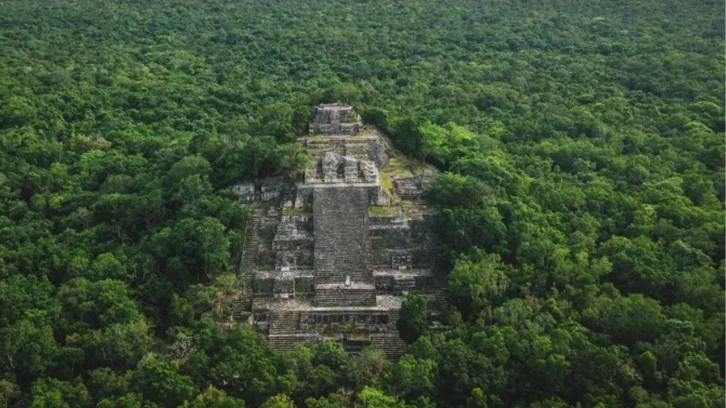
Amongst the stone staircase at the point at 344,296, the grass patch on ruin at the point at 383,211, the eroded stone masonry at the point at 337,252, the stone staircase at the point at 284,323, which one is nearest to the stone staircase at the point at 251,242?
the eroded stone masonry at the point at 337,252

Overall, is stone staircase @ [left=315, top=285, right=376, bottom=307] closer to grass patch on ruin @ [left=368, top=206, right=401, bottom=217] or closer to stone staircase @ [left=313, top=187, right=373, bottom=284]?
stone staircase @ [left=313, top=187, right=373, bottom=284]

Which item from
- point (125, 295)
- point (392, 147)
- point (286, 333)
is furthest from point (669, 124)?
point (125, 295)

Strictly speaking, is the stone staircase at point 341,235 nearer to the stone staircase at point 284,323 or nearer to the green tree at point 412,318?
the stone staircase at point 284,323

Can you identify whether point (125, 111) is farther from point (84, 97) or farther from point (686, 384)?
point (686, 384)

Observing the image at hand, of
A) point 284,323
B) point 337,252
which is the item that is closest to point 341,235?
point 337,252

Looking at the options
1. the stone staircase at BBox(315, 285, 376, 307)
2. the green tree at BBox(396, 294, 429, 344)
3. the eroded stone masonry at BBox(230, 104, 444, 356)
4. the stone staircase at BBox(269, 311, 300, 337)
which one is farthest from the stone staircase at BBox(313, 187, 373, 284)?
the green tree at BBox(396, 294, 429, 344)

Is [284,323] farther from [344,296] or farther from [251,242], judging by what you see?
[251,242]
